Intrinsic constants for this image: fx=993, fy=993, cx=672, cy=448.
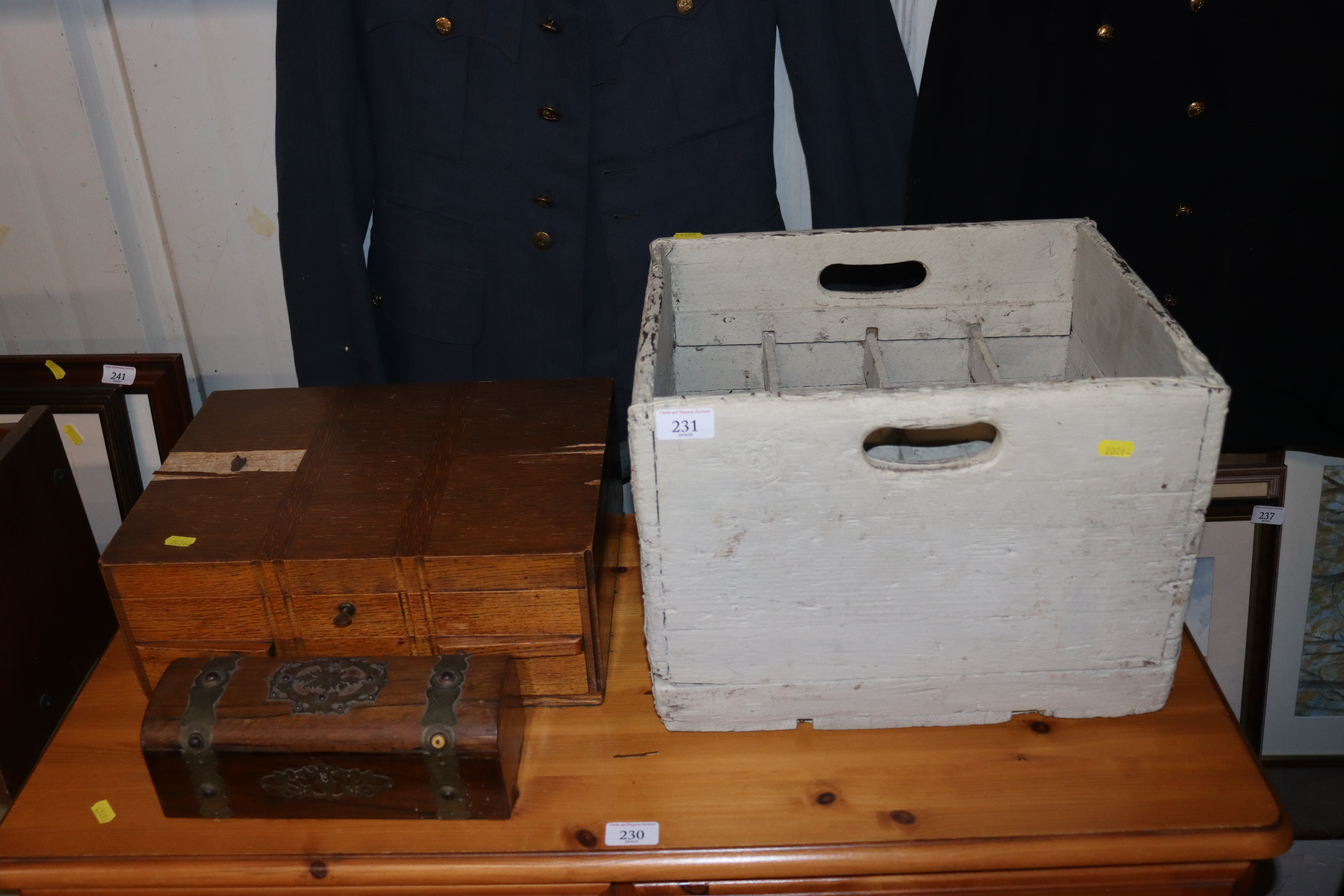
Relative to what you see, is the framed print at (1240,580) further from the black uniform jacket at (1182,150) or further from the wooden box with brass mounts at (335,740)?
the wooden box with brass mounts at (335,740)

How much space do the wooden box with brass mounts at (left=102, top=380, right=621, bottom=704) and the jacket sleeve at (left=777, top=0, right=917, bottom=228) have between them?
48 centimetres

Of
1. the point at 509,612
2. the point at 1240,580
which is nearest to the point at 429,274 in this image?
the point at 509,612

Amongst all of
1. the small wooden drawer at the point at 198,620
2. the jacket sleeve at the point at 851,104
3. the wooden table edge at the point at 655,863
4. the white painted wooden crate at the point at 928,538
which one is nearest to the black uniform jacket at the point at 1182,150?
the jacket sleeve at the point at 851,104

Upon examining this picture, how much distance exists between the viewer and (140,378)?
1.39 meters

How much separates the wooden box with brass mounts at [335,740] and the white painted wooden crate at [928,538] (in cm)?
17

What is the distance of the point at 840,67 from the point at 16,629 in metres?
1.14

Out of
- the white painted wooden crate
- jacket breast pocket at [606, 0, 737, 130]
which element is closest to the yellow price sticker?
the white painted wooden crate

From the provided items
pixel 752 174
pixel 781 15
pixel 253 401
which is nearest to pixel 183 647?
pixel 253 401

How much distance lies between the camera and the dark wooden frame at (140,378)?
1374mm

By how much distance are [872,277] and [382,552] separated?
84cm

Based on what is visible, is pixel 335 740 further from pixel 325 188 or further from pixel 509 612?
pixel 325 188

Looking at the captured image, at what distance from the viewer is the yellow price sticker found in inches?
31.5

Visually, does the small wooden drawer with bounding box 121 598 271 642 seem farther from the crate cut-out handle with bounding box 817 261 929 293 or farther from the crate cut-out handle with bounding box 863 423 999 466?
the crate cut-out handle with bounding box 817 261 929 293

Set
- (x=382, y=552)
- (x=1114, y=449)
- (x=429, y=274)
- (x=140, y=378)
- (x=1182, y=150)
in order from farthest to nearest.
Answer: (x=140, y=378), (x=429, y=274), (x=1182, y=150), (x=382, y=552), (x=1114, y=449)
